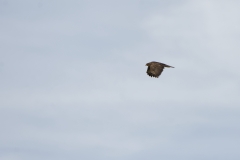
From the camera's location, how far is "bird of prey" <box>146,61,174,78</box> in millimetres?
30375

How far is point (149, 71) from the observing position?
30875 millimetres

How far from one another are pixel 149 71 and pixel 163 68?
79.5 inches

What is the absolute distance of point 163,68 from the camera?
100ft

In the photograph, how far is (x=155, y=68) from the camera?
100ft

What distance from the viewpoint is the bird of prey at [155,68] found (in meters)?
30.4
